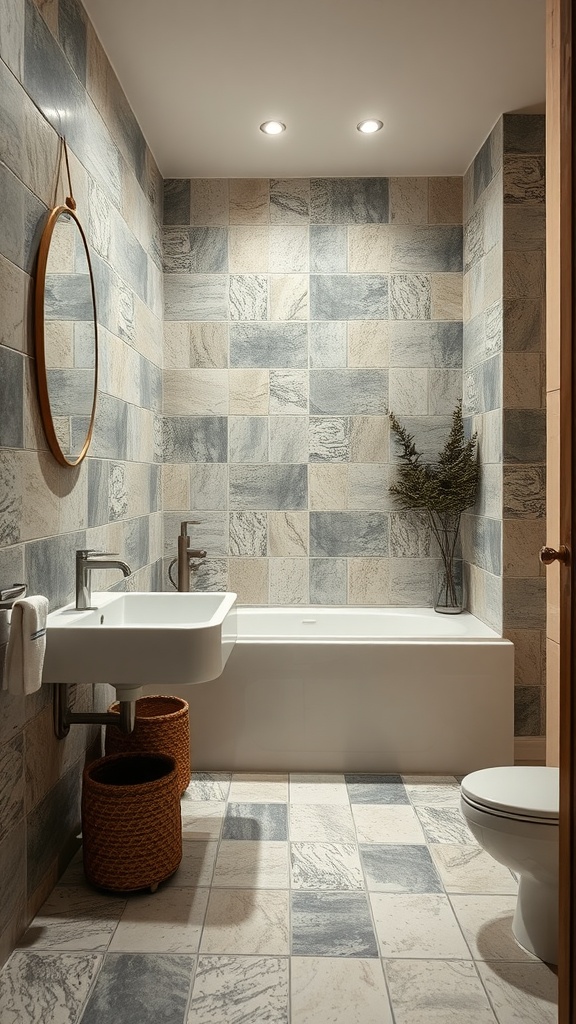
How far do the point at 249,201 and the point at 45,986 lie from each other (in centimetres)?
353

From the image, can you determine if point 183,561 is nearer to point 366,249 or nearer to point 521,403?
point 521,403

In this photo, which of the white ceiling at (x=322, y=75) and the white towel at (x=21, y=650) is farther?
the white ceiling at (x=322, y=75)

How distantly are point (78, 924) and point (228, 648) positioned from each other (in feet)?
2.87

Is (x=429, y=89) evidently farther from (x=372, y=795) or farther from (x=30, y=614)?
(x=372, y=795)

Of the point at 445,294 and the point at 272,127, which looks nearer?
the point at 272,127

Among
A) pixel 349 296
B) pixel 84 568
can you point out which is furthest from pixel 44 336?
pixel 349 296

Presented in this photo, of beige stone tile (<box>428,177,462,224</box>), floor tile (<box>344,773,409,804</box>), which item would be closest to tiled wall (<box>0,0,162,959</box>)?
floor tile (<box>344,773,409,804</box>)

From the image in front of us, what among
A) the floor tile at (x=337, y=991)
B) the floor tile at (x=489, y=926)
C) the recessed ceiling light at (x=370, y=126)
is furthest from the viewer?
the recessed ceiling light at (x=370, y=126)

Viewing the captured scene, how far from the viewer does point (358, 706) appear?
3283 mm

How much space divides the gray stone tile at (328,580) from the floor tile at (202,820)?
1353 mm

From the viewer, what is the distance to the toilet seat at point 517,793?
1897 millimetres

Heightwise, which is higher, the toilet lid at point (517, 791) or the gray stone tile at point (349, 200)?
the gray stone tile at point (349, 200)

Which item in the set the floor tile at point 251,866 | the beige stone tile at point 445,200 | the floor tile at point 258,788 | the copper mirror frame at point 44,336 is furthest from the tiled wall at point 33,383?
the beige stone tile at point 445,200

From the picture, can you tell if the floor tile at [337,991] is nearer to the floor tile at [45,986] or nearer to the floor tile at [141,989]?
the floor tile at [141,989]
